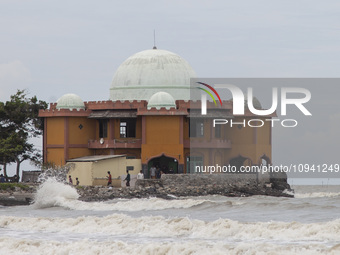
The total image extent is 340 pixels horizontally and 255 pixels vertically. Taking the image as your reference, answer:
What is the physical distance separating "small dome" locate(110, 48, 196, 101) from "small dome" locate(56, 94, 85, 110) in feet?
8.15

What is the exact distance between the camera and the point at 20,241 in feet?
90.1

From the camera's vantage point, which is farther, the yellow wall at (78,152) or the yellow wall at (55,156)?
the yellow wall at (78,152)

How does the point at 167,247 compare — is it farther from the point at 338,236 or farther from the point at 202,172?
the point at 202,172

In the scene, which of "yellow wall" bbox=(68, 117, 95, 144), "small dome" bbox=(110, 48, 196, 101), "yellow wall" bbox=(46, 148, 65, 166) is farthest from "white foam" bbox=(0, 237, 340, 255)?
"small dome" bbox=(110, 48, 196, 101)

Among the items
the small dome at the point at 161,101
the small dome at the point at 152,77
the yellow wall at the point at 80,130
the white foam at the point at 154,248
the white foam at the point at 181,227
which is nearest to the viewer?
the white foam at the point at 154,248

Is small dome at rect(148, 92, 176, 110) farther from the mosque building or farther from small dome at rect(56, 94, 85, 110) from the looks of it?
small dome at rect(56, 94, 85, 110)

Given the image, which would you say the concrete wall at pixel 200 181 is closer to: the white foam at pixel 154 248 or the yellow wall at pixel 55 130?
the yellow wall at pixel 55 130

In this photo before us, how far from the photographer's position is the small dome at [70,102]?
5631cm

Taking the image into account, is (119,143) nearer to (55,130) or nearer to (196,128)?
(55,130)

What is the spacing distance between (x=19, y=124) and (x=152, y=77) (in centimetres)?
853

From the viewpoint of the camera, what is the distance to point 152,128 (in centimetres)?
5341

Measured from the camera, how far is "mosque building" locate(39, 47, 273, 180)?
175 ft

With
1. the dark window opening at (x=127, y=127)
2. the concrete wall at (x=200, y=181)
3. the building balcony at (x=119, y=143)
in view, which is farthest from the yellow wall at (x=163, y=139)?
the concrete wall at (x=200, y=181)

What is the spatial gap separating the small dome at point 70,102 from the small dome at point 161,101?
16.2 feet
